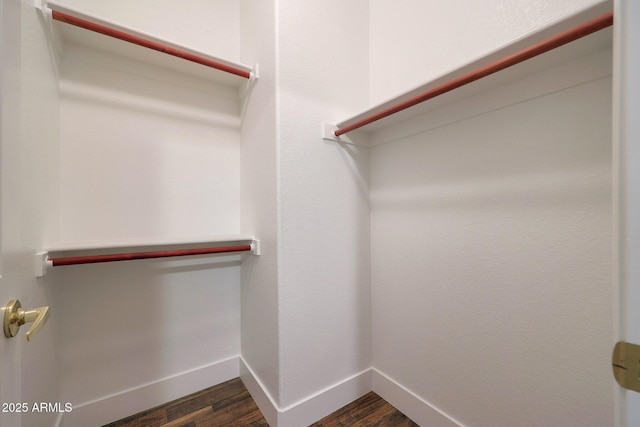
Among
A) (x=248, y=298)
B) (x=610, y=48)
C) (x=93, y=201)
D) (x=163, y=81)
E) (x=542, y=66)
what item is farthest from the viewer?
(x=248, y=298)

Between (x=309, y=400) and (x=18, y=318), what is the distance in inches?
48.6

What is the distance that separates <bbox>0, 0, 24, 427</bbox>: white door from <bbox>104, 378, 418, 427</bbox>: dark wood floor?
41.5 inches

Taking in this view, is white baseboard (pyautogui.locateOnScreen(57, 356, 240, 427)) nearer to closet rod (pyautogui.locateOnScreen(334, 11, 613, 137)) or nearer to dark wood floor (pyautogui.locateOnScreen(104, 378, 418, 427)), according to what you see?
dark wood floor (pyautogui.locateOnScreen(104, 378, 418, 427))

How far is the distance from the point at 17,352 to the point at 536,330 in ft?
5.00

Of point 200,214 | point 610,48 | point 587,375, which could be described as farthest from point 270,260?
point 610,48

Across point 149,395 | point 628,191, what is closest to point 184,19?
point 628,191

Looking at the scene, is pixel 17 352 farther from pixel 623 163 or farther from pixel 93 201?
pixel 623 163

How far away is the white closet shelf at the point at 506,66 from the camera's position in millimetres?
646

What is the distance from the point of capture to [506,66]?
2.43ft

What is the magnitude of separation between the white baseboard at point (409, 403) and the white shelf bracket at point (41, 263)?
1.71m

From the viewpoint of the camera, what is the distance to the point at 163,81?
4.71 ft

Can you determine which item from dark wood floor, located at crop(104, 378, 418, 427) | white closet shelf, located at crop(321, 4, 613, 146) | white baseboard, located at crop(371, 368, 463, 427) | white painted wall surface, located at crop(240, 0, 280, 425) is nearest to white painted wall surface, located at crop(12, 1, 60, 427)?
dark wood floor, located at crop(104, 378, 418, 427)

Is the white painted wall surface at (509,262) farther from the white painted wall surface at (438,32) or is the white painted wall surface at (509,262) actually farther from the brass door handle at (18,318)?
the brass door handle at (18,318)

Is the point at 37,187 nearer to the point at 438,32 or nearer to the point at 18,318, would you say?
the point at 18,318
